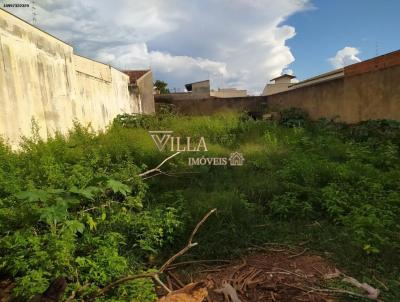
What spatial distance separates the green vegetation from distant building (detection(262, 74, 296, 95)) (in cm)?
1799

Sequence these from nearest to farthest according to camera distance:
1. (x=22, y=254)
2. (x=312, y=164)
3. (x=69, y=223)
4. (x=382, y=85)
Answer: (x=22, y=254), (x=69, y=223), (x=312, y=164), (x=382, y=85)

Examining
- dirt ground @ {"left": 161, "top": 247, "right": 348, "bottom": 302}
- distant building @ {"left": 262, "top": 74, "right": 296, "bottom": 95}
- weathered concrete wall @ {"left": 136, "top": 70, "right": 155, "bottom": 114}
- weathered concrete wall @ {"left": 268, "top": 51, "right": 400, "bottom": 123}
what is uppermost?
distant building @ {"left": 262, "top": 74, "right": 296, "bottom": 95}

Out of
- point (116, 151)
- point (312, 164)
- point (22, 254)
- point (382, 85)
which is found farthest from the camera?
point (382, 85)

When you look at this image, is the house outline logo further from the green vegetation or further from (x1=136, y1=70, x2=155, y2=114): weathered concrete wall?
(x1=136, y1=70, x2=155, y2=114): weathered concrete wall

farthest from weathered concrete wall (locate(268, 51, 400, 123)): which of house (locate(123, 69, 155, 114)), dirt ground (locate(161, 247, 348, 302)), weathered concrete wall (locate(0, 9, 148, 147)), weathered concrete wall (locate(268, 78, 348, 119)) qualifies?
house (locate(123, 69, 155, 114))

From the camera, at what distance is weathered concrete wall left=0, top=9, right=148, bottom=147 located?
4.85 meters

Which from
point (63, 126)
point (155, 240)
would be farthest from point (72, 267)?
point (63, 126)

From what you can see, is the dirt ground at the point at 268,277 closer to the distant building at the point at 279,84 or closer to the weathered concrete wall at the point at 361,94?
the weathered concrete wall at the point at 361,94

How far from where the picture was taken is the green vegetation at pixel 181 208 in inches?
97.9

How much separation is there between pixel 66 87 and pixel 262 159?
4.66m

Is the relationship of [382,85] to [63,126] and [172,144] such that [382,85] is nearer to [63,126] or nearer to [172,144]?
[172,144]

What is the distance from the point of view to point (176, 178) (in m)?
4.96

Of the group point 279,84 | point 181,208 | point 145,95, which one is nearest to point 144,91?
point 145,95

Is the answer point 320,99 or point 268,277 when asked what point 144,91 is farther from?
point 268,277
